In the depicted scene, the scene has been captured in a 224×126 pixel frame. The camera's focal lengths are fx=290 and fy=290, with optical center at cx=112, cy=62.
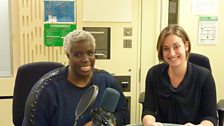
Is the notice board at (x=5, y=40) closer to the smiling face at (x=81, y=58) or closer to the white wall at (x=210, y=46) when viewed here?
the smiling face at (x=81, y=58)

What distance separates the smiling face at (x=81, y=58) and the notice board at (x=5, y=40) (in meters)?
1.50

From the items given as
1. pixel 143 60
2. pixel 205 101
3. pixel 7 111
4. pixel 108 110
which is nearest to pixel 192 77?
pixel 205 101

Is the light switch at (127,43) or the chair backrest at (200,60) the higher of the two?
the light switch at (127,43)

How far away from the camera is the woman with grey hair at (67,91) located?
167 centimetres

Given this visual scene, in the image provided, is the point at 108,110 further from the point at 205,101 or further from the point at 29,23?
the point at 29,23

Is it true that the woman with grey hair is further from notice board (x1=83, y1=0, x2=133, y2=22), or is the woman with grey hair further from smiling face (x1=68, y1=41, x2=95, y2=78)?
notice board (x1=83, y1=0, x2=133, y2=22)

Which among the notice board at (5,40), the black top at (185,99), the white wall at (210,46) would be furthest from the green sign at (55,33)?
the black top at (185,99)

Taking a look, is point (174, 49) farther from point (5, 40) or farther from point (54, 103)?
point (5, 40)

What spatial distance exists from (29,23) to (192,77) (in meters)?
1.81

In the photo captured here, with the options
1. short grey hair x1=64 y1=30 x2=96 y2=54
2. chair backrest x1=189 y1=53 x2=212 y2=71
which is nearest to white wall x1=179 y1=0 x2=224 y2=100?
chair backrest x1=189 y1=53 x2=212 y2=71

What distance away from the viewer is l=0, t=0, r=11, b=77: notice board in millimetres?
2914

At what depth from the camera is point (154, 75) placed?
1.87m

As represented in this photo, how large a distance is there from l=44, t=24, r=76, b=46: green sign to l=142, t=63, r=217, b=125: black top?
1415mm

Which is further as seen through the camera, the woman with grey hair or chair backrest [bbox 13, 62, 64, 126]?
chair backrest [bbox 13, 62, 64, 126]
